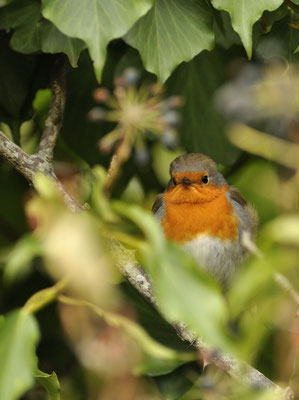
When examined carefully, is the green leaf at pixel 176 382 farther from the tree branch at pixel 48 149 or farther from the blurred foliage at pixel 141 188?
the tree branch at pixel 48 149

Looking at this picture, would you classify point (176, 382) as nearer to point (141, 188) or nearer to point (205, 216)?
point (205, 216)

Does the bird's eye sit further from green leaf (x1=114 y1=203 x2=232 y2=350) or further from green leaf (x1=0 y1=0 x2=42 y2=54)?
green leaf (x1=114 y1=203 x2=232 y2=350)

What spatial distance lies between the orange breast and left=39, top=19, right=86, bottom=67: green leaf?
2.78ft

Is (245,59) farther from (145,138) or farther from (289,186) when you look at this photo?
(289,186)

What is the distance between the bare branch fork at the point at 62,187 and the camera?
190 centimetres

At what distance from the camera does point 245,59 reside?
281 centimetres

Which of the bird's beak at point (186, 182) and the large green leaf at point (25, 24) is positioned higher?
the large green leaf at point (25, 24)

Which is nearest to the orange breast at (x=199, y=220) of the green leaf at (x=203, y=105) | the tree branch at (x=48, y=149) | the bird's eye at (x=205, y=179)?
the bird's eye at (x=205, y=179)

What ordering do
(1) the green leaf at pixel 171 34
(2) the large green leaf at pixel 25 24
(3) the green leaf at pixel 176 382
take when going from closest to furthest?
(1) the green leaf at pixel 171 34
(2) the large green leaf at pixel 25 24
(3) the green leaf at pixel 176 382

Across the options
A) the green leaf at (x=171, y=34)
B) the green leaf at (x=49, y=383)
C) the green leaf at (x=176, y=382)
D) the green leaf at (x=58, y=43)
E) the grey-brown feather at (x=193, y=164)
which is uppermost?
the green leaf at (x=58, y=43)

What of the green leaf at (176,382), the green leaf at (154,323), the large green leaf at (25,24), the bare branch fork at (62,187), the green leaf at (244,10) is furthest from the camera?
the green leaf at (154,323)

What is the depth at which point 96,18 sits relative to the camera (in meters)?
1.94

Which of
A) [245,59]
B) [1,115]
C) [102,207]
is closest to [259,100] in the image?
[245,59]

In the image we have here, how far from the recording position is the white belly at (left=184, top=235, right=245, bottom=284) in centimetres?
283
